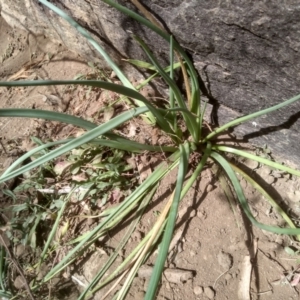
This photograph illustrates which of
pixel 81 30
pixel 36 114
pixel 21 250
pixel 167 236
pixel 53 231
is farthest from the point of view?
pixel 21 250

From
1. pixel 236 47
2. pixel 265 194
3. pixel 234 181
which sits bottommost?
pixel 265 194

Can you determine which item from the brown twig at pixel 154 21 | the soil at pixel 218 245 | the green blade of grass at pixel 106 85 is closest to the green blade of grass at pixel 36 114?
the green blade of grass at pixel 106 85

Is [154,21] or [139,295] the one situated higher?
[154,21]

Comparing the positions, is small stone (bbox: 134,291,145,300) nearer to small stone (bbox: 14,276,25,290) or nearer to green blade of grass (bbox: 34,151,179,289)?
green blade of grass (bbox: 34,151,179,289)

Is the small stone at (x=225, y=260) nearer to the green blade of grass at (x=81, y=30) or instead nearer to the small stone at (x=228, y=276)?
the small stone at (x=228, y=276)

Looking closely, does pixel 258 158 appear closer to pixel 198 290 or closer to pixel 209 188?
pixel 209 188

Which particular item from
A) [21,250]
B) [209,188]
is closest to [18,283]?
[21,250]

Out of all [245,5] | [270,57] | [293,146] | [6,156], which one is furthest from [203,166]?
[6,156]
